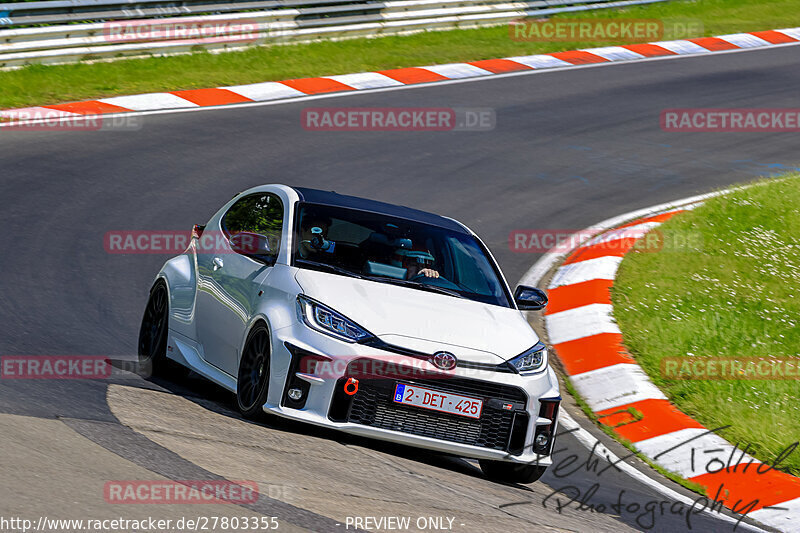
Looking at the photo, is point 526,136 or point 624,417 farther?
point 526,136

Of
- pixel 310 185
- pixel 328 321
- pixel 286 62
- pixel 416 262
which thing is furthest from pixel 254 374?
pixel 286 62

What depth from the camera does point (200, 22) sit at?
61.7 ft

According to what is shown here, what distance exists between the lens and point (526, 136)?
1655 cm

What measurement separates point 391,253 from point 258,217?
3.37 feet

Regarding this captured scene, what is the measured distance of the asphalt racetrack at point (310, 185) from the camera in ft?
18.6

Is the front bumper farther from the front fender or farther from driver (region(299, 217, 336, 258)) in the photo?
the front fender

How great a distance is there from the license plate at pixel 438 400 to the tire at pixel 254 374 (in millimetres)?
778

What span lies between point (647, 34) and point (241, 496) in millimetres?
20711

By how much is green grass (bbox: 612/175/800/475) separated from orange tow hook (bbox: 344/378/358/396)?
307cm

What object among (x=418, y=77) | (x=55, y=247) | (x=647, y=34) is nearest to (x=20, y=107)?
(x=55, y=247)

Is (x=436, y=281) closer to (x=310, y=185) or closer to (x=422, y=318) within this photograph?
(x=422, y=318)

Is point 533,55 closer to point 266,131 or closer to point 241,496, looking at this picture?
point 266,131

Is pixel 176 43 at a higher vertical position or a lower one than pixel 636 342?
higher

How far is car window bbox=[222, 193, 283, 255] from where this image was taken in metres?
7.58
